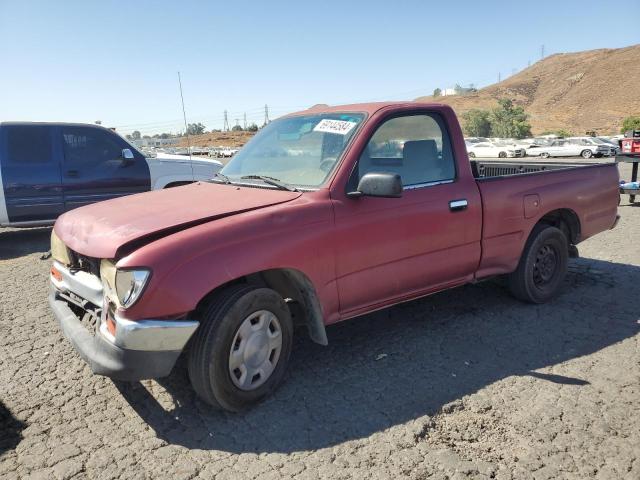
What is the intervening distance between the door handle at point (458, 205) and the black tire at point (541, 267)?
3.53ft

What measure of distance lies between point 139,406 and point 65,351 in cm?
120

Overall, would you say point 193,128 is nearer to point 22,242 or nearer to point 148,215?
point 22,242

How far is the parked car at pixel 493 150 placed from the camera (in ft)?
113

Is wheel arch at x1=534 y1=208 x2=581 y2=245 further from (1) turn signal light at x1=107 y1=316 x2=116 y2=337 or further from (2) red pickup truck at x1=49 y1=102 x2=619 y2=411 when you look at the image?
(1) turn signal light at x1=107 y1=316 x2=116 y2=337

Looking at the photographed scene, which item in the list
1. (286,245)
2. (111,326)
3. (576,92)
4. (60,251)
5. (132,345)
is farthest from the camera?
(576,92)

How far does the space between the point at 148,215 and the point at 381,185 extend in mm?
1505

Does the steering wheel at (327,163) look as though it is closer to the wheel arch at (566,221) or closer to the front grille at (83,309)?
the front grille at (83,309)

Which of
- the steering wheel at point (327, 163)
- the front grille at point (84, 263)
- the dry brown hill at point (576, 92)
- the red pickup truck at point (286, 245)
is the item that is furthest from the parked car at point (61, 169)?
the dry brown hill at point (576, 92)

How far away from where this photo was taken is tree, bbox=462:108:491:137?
68.9 meters

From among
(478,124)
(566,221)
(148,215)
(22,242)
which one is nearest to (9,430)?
(148,215)

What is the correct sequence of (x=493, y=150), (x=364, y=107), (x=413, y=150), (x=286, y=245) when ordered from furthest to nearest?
(x=493, y=150)
(x=413, y=150)
(x=364, y=107)
(x=286, y=245)

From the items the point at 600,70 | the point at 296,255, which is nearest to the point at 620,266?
the point at 296,255

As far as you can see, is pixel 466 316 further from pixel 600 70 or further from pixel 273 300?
pixel 600 70

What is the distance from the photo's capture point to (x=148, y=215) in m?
3.24
